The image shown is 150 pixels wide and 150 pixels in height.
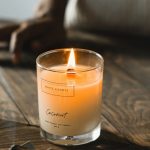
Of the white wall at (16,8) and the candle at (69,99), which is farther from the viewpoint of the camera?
the white wall at (16,8)

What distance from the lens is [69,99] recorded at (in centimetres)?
63

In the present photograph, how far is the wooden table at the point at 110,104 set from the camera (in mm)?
680

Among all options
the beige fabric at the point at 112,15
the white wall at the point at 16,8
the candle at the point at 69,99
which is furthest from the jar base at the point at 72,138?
the white wall at the point at 16,8

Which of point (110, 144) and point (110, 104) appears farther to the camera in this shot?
point (110, 104)

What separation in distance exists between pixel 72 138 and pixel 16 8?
3.52ft

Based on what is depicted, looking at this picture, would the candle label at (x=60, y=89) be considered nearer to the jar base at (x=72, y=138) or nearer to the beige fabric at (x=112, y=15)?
the jar base at (x=72, y=138)

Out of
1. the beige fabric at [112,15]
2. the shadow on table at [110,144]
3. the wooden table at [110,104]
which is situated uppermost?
the beige fabric at [112,15]

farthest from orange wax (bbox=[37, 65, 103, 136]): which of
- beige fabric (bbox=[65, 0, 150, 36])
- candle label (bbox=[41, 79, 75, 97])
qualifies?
beige fabric (bbox=[65, 0, 150, 36])

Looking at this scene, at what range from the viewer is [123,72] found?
0.94 metres

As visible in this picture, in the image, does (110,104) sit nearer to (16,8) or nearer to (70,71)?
(70,71)

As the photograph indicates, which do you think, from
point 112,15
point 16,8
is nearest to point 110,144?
point 112,15

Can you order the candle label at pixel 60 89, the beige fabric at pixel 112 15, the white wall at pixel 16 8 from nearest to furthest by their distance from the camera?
1. the candle label at pixel 60 89
2. the beige fabric at pixel 112 15
3. the white wall at pixel 16 8

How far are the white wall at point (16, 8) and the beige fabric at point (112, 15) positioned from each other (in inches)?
20.3

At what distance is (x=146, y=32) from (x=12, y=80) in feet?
1.26
